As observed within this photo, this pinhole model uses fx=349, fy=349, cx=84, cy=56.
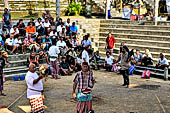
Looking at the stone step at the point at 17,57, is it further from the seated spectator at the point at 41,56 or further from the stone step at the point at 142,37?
the stone step at the point at 142,37

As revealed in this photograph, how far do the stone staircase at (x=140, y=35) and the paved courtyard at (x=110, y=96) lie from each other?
409cm

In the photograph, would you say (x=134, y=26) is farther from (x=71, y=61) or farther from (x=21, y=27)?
(x=21, y=27)

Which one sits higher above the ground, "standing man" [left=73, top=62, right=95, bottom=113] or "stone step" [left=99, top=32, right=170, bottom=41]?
"stone step" [left=99, top=32, right=170, bottom=41]

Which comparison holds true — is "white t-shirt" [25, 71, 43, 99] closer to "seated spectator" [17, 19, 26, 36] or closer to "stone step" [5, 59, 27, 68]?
"stone step" [5, 59, 27, 68]

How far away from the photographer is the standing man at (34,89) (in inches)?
337

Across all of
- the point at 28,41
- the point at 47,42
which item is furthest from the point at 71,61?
the point at 28,41

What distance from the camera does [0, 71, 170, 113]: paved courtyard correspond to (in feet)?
36.7

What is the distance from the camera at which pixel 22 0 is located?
2912 centimetres

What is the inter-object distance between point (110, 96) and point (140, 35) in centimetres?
977

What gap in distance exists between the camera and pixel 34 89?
8.65m

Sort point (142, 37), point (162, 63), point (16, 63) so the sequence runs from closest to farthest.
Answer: point (162, 63) → point (16, 63) → point (142, 37)

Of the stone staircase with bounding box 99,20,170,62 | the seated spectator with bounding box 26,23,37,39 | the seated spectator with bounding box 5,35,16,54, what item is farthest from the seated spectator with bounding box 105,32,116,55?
the seated spectator with bounding box 5,35,16,54

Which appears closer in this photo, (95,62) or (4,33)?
(4,33)

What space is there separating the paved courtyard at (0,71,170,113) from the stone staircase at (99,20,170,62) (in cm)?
409
